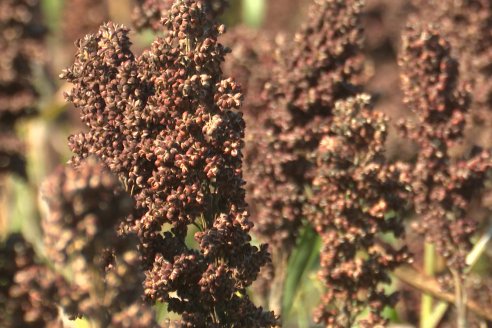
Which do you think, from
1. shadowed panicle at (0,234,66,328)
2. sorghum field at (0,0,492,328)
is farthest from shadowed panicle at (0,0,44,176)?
shadowed panicle at (0,234,66,328)

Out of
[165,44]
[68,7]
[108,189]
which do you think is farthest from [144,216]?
Answer: [68,7]

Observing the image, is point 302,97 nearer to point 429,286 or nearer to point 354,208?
point 354,208

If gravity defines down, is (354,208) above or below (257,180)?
below

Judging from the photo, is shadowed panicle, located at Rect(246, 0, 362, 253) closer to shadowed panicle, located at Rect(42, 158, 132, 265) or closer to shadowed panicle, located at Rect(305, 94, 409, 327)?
shadowed panicle, located at Rect(305, 94, 409, 327)

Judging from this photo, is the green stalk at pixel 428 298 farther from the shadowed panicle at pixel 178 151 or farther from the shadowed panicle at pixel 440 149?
the shadowed panicle at pixel 178 151

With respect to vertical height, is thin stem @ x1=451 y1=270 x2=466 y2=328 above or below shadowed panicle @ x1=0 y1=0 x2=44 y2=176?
below

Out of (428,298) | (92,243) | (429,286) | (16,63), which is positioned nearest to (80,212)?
(92,243)

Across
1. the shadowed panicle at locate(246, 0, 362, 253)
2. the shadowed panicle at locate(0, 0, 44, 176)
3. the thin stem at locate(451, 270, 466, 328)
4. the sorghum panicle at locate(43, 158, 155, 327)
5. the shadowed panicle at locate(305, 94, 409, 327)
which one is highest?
the shadowed panicle at locate(0, 0, 44, 176)

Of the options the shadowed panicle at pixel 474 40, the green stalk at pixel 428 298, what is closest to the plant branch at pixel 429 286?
the green stalk at pixel 428 298
